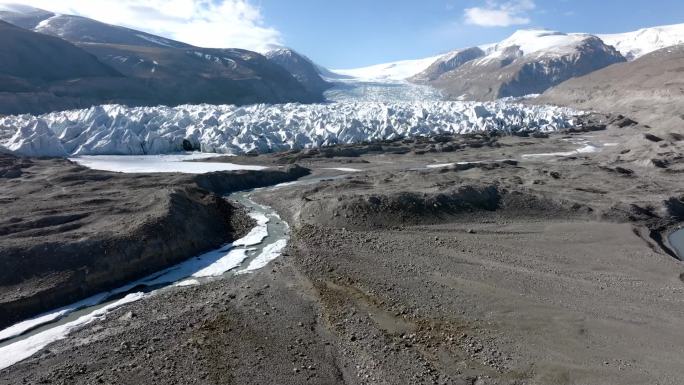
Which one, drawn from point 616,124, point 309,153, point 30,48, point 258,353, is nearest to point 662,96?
point 616,124

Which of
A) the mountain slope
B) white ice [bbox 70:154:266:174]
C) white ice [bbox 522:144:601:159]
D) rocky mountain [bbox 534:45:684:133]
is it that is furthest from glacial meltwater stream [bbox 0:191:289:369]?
the mountain slope

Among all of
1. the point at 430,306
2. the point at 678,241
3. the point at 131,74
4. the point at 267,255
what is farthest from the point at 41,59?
the point at 678,241

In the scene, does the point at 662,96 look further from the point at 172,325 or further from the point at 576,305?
the point at 172,325

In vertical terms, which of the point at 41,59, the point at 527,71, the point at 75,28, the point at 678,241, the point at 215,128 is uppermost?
the point at 75,28

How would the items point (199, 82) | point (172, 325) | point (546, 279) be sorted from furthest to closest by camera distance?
point (199, 82) < point (546, 279) < point (172, 325)

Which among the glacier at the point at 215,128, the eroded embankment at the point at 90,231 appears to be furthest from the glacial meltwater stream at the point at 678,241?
the glacier at the point at 215,128

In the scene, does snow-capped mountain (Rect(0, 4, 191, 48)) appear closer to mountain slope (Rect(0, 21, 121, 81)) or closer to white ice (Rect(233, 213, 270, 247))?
mountain slope (Rect(0, 21, 121, 81))

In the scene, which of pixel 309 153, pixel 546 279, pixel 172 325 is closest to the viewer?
pixel 172 325

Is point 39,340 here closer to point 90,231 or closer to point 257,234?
point 90,231
